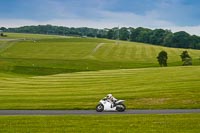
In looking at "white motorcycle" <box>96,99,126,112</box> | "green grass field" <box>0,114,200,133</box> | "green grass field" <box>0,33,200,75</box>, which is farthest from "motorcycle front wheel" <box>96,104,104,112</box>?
"green grass field" <box>0,33,200,75</box>

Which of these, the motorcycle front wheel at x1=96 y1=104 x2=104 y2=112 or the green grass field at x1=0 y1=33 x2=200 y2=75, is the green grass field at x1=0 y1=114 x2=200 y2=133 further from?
the green grass field at x1=0 y1=33 x2=200 y2=75

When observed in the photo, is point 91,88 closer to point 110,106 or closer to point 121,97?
point 121,97

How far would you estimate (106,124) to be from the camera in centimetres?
2242

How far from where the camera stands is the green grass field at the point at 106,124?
20.8 metres

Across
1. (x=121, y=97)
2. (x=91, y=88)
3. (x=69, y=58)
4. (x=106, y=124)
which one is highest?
(x=106, y=124)

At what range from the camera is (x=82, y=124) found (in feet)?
73.8

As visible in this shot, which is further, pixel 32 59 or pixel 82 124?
pixel 32 59

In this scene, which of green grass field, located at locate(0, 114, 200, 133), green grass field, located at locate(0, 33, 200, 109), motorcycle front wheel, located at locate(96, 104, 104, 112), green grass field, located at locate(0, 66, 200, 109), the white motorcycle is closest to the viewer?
green grass field, located at locate(0, 114, 200, 133)

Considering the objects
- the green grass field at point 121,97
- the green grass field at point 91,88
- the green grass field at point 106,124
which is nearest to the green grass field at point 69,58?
the green grass field at point 91,88

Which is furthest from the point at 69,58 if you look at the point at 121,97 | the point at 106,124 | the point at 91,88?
the point at 106,124

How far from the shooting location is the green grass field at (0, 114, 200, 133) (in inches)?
818

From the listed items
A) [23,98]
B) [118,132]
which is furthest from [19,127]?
[23,98]

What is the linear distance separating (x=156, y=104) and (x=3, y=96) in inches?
590

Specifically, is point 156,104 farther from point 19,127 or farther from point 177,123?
point 19,127
